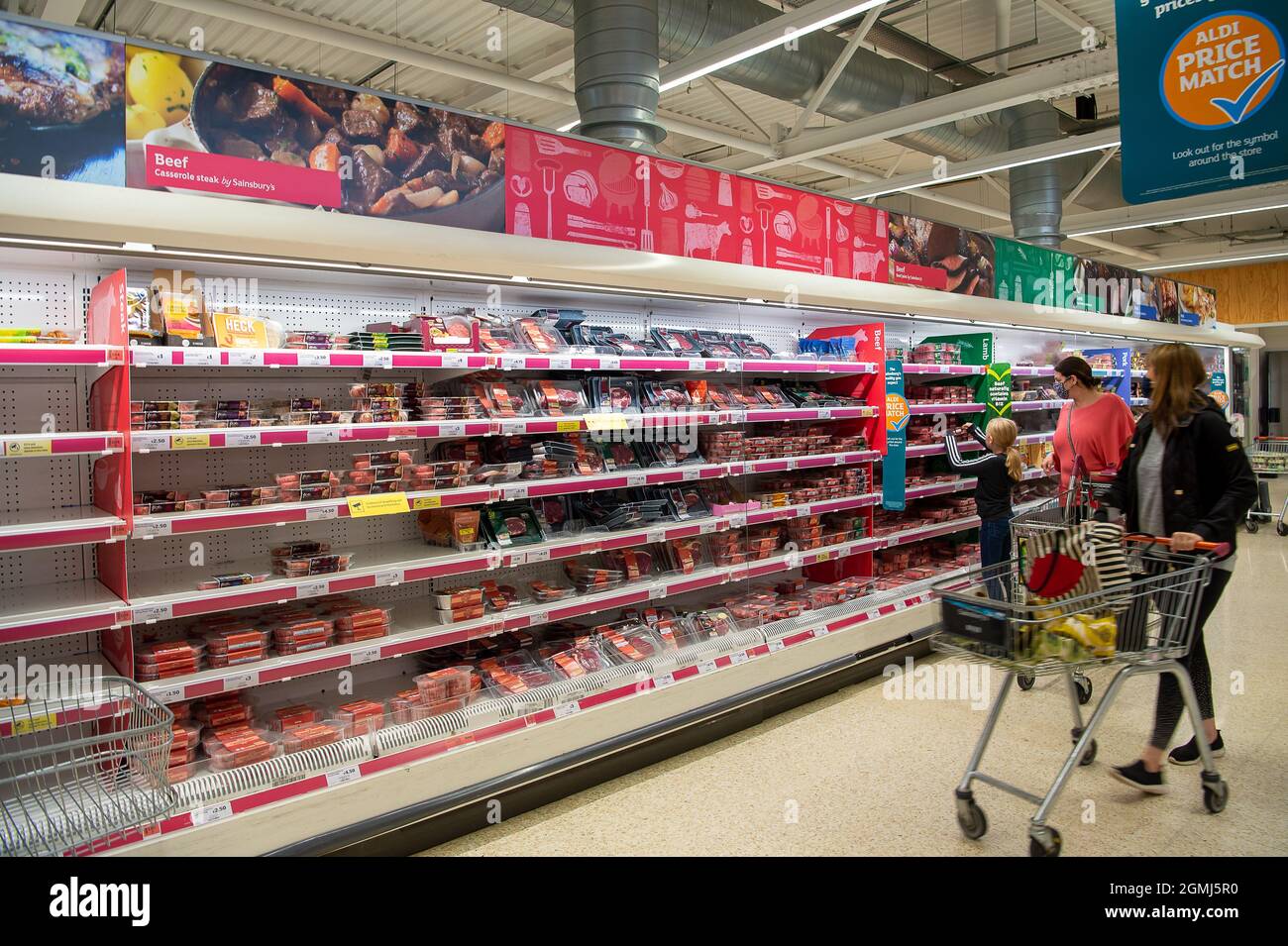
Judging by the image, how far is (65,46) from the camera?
269cm

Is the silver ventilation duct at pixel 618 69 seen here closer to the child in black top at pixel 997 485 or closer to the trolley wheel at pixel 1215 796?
the child in black top at pixel 997 485

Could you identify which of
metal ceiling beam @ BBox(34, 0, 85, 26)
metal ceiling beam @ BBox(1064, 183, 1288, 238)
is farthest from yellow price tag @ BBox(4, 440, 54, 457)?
metal ceiling beam @ BBox(1064, 183, 1288, 238)

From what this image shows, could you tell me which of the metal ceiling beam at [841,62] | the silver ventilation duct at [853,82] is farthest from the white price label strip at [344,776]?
the metal ceiling beam at [841,62]

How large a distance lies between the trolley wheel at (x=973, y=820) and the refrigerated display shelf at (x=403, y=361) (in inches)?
95.1

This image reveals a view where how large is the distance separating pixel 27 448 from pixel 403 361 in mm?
1299

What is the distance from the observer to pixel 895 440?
18.5 ft

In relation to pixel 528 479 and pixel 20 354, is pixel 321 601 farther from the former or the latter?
pixel 20 354

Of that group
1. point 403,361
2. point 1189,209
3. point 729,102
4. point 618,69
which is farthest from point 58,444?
point 1189,209

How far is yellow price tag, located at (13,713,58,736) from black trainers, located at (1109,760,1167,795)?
3904 millimetres

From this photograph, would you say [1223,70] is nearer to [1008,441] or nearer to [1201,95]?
[1201,95]

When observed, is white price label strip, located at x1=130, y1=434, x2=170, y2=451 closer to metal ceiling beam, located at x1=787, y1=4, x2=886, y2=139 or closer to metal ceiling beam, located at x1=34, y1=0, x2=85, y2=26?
metal ceiling beam, located at x1=34, y1=0, x2=85, y2=26

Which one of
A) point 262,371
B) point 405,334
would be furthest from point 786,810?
point 262,371

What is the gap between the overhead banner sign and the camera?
3.03 m

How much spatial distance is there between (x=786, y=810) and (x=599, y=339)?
7.91 ft
